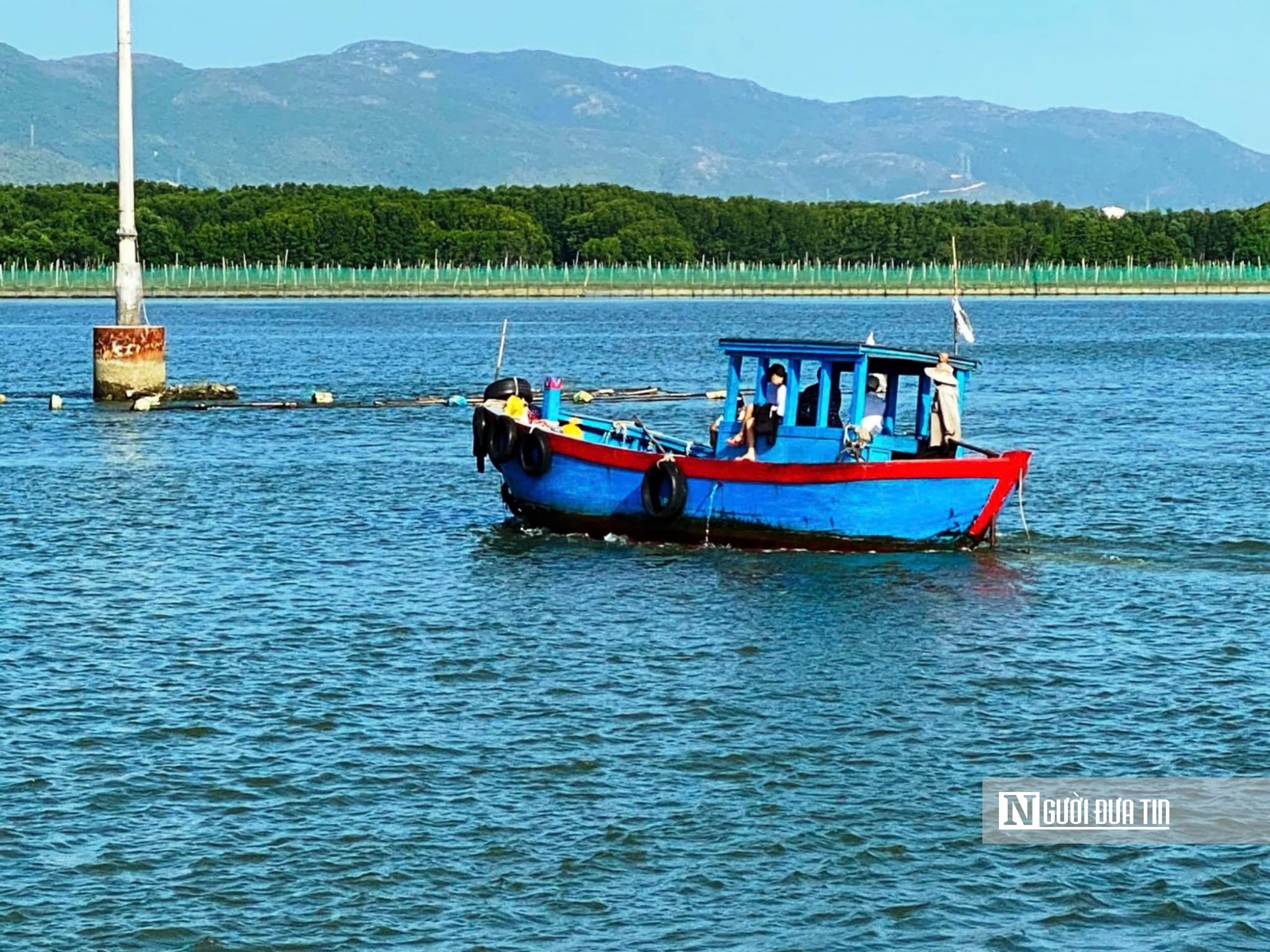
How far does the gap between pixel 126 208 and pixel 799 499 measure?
3211 centimetres

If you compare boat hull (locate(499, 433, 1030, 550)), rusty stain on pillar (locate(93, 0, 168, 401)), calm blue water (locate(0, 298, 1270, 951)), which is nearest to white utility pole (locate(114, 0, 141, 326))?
rusty stain on pillar (locate(93, 0, 168, 401))

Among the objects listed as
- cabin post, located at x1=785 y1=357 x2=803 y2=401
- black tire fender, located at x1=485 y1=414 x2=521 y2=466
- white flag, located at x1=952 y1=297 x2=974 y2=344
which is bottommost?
black tire fender, located at x1=485 y1=414 x2=521 y2=466

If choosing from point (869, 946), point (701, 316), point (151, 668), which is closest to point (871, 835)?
point (869, 946)

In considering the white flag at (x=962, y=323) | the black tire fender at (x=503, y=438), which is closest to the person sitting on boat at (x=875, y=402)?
the white flag at (x=962, y=323)

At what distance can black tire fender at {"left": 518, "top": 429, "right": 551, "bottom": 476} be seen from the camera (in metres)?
33.3

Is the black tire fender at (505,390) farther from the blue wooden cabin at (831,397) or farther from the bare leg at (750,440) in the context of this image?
the bare leg at (750,440)

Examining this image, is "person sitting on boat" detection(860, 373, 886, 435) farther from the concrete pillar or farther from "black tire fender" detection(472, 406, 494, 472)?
the concrete pillar

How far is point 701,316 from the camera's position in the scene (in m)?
167

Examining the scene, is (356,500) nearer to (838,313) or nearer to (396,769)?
(396,769)

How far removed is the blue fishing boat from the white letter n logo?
1140 cm

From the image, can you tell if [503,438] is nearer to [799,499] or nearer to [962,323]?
[799,499]

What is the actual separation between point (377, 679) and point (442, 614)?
4.30 meters

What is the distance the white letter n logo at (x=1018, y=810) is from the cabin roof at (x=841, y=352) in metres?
13.0

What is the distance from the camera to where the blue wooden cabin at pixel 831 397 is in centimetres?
3161
